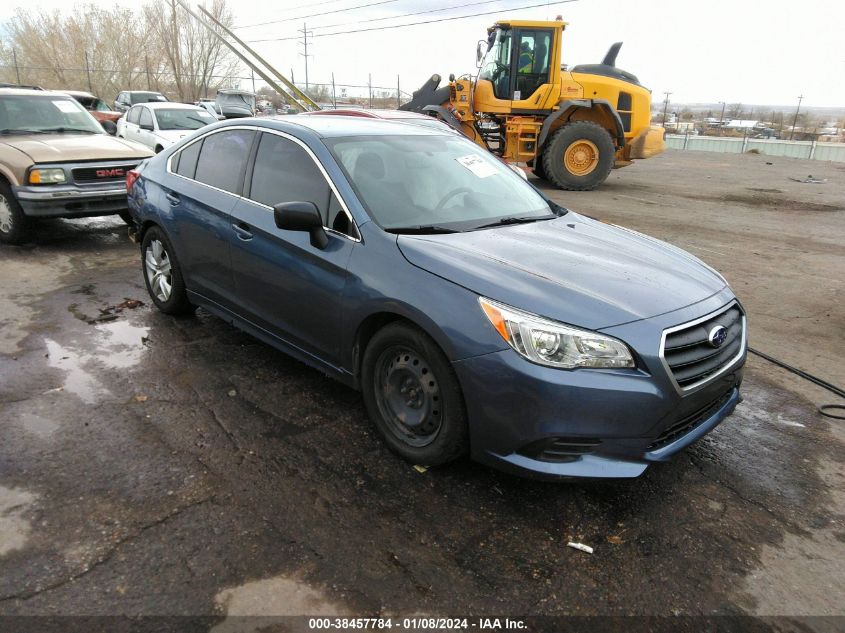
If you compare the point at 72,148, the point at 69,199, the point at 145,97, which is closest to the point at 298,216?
the point at 69,199

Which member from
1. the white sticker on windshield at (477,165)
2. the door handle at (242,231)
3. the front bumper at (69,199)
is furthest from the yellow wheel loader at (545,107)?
the door handle at (242,231)

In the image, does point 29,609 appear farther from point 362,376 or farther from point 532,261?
point 532,261

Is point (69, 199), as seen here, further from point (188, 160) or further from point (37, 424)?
point (37, 424)

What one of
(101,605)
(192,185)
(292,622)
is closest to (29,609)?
(101,605)

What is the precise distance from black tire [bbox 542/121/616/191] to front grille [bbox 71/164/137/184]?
919 centimetres

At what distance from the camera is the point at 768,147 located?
3039cm

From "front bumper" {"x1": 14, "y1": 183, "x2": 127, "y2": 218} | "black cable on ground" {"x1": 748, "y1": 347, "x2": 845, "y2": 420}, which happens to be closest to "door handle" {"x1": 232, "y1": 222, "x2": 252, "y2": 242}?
"black cable on ground" {"x1": 748, "y1": 347, "x2": 845, "y2": 420}

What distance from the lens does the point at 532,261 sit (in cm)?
303

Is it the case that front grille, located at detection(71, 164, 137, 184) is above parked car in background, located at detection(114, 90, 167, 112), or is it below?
below

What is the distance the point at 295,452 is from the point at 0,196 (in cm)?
628

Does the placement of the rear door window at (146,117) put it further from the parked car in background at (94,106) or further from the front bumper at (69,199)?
the front bumper at (69,199)

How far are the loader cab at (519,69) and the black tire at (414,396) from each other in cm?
1164

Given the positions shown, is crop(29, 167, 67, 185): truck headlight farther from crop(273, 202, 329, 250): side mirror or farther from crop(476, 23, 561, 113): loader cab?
crop(476, 23, 561, 113): loader cab

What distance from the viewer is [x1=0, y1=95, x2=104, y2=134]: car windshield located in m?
7.84
